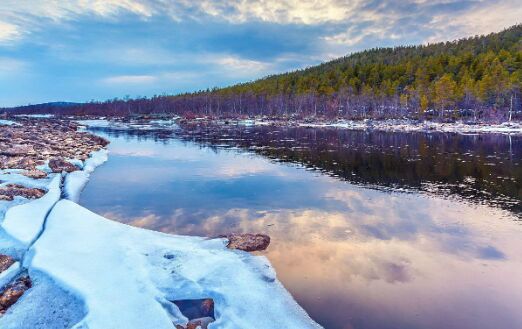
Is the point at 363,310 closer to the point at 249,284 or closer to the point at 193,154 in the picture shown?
the point at 249,284

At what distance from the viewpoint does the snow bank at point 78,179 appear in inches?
688

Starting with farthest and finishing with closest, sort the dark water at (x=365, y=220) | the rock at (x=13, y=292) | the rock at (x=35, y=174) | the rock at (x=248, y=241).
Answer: the rock at (x=35, y=174), the rock at (x=248, y=241), the dark water at (x=365, y=220), the rock at (x=13, y=292)

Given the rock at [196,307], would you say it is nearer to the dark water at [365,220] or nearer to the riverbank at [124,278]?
the riverbank at [124,278]

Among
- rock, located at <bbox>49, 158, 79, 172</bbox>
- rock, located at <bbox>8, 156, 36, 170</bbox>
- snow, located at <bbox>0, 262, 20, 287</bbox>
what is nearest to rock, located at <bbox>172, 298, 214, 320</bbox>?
snow, located at <bbox>0, 262, 20, 287</bbox>

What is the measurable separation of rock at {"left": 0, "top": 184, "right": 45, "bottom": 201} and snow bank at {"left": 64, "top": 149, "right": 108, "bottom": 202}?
1326 millimetres

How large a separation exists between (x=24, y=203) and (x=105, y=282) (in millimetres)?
8171

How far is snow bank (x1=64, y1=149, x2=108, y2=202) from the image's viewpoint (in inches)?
688

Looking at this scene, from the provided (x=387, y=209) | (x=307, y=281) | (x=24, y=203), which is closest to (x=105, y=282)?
(x=307, y=281)

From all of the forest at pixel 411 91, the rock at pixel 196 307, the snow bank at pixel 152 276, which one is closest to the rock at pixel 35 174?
the snow bank at pixel 152 276

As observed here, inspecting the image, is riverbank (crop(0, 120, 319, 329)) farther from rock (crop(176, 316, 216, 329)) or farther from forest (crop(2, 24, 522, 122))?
forest (crop(2, 24, 522, 122))

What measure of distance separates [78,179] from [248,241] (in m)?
14.0

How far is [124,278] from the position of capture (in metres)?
8.51

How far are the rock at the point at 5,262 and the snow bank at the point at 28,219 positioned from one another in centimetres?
115

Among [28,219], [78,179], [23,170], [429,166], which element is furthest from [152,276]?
[429,166]
